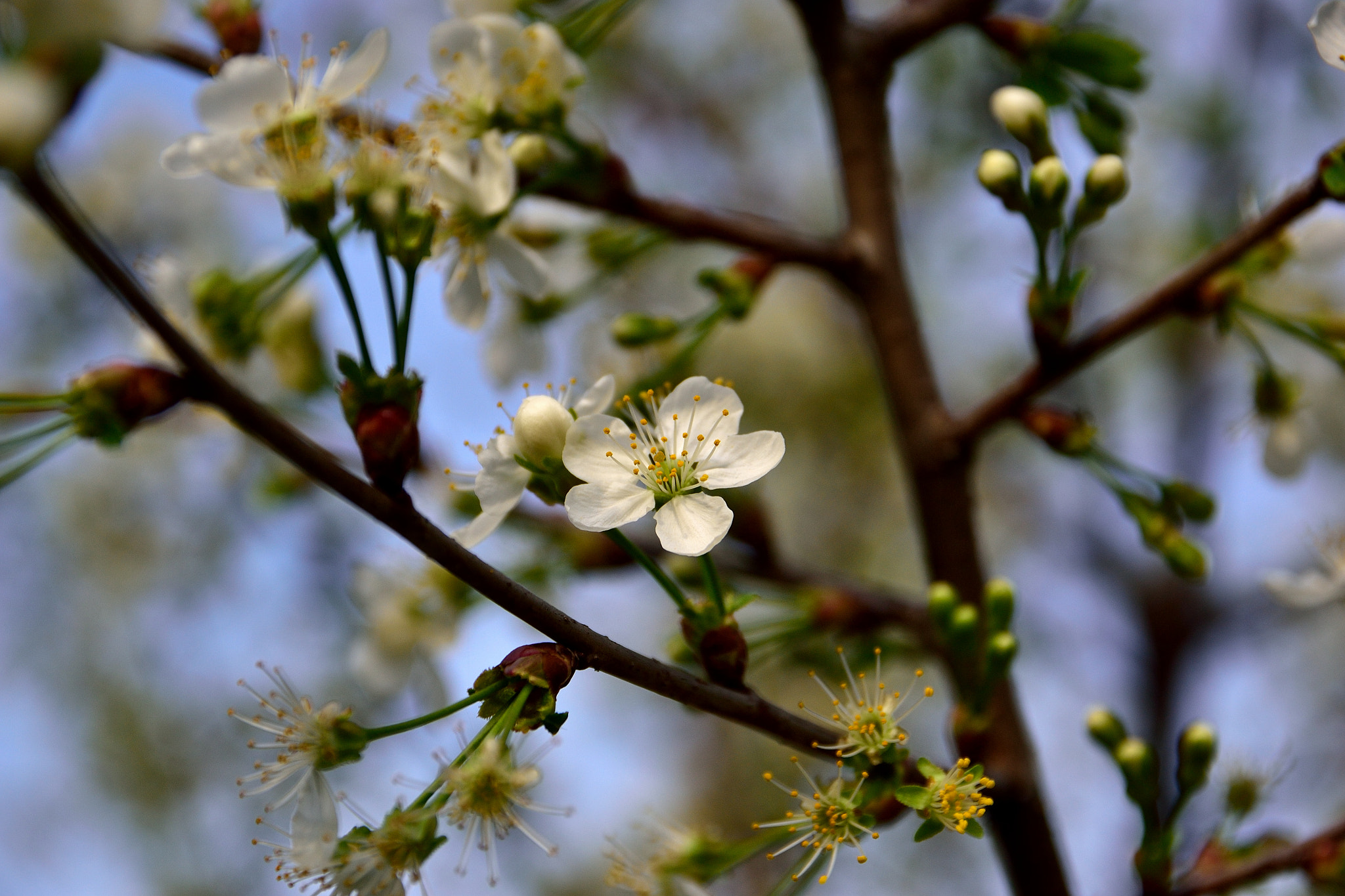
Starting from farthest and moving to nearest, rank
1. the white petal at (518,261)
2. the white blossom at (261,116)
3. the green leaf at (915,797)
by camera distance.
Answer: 1. the white petal at (518,261)
2. the white blossom at (261,116)
3. the green leaf at (915,797)

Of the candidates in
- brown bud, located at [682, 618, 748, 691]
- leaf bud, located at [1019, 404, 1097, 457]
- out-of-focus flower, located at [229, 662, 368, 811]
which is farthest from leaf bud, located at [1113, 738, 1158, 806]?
out-of-focus flower, located at [229, 662, 368, 811]

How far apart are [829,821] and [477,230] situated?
2.88 feet

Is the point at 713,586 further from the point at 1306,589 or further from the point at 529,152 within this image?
the point at 1306,589

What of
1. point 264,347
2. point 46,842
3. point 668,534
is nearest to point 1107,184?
point 668,534

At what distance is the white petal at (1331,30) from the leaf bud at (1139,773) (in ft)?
2.89

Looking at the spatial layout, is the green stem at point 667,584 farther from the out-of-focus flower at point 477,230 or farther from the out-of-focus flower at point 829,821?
the out-of-focus flower at point 477,230

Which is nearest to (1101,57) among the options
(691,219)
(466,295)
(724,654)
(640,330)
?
(691,219)

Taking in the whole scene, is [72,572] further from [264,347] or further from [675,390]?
[675,390]

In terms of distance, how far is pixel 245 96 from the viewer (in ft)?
4.39

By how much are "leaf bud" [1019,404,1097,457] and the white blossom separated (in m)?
1.06

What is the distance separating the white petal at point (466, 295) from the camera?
5.03 feet

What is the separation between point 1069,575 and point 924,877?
140cm

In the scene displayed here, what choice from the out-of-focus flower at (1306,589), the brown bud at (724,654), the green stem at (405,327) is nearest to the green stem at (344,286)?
the green stem at (405,327)

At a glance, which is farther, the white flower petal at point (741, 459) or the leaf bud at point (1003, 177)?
the leaf bud at point (1003, 177)
